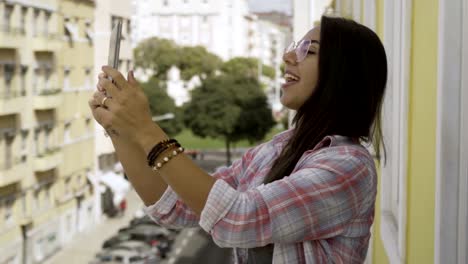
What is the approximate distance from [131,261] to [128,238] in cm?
72

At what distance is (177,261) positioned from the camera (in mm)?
7215

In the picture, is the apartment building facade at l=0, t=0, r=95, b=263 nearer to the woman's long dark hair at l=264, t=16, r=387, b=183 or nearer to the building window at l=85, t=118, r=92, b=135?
the building window at l=85, t=118, r=92, b=135

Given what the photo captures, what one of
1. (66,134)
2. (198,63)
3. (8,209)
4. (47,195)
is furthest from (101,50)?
(198,63)

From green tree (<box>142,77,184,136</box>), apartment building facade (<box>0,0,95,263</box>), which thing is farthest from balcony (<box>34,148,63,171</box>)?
green tree (<box>142,77,184,136</box>)

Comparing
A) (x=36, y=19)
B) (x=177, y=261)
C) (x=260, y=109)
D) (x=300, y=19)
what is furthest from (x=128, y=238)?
(x=260, y=109)

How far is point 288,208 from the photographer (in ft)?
1.19

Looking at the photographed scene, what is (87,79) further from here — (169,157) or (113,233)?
(169,157)

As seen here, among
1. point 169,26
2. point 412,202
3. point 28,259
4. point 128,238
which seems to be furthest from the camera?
point 169,26

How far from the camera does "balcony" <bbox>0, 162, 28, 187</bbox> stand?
4.95m

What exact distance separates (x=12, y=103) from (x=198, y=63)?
336 inches

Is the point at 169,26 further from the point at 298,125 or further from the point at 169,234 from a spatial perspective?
the point at 298,125

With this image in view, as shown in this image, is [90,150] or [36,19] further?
[90,150]

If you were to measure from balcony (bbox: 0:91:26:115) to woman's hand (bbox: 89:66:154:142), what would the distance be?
14.3 ft

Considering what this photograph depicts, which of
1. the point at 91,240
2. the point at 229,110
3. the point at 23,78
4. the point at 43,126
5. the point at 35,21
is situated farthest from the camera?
the point at 229,110
